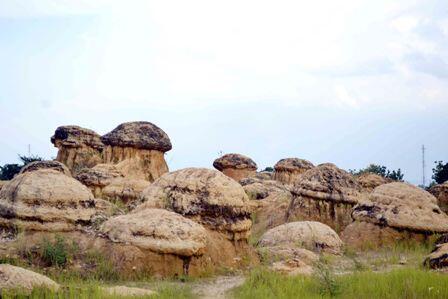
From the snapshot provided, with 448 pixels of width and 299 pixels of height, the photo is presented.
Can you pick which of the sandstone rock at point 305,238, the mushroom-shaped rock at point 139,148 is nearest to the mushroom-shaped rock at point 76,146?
the mushroom-shaped rock at point 139,148

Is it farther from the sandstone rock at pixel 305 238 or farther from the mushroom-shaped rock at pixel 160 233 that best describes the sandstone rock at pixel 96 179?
the mushroom-shaped rock at pixel 160 233

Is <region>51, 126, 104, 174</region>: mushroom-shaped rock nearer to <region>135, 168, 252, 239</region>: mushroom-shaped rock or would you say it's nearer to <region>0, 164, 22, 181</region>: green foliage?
<region>0, 164, 22, 181</region>: green foliage

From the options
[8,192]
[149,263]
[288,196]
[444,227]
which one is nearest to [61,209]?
[8,192]

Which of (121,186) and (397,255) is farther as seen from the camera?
(121,186)

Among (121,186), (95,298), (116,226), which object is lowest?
(95,298)

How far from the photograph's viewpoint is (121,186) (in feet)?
63.6

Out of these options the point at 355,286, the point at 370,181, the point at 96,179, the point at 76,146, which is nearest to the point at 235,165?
the point at 76,146

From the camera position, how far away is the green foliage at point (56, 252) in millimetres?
9539

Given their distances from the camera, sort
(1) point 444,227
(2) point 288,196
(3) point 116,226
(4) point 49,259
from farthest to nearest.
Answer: (2) point 288,196, (1) point 444,227, (3) point 116,226, (4) point 49,259

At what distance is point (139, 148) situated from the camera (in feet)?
78.2

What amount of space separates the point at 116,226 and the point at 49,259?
1.17 meters

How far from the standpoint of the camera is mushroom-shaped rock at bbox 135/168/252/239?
11391 millimetres

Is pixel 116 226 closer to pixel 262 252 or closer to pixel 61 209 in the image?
pixel 61 209

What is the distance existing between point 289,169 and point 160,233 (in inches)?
788
